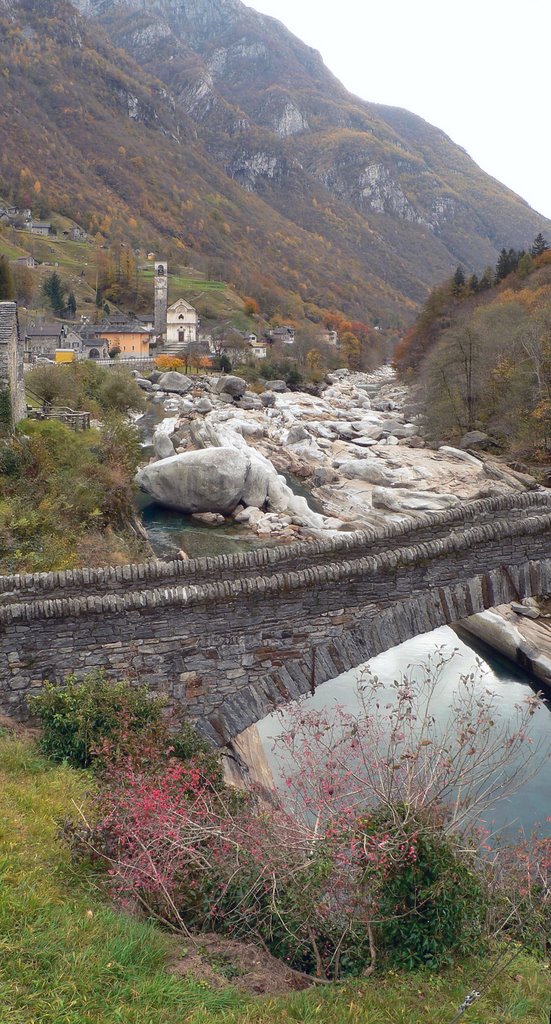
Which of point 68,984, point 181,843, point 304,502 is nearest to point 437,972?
point 181,843

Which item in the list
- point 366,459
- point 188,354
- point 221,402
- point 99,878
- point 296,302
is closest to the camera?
point 99,878

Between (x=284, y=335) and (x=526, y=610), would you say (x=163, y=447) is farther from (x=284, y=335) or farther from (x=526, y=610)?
(x=284, y=335)

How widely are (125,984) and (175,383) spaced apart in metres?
60.9

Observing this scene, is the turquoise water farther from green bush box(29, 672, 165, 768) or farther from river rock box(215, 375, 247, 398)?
river rock box(215, 375, 247, 398)

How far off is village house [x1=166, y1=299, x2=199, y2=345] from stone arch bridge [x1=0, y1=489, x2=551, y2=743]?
8586 centimetres

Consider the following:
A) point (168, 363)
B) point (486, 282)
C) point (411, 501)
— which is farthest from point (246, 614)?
point (168, 363)

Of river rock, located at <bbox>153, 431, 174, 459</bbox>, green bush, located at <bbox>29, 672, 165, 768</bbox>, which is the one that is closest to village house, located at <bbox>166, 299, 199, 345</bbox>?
river rock, located at <bbox>153, 431, 174, 459</bbox>

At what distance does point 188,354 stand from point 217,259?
71.6 meters

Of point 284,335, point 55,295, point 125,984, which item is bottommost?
point 125,984

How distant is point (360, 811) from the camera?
5.03 metres

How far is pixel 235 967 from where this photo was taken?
13.8ft

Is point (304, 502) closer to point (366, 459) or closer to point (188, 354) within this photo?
point (366, 459)

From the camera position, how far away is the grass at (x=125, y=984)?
11.2ft

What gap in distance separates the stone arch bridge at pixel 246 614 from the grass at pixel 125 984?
257cm
